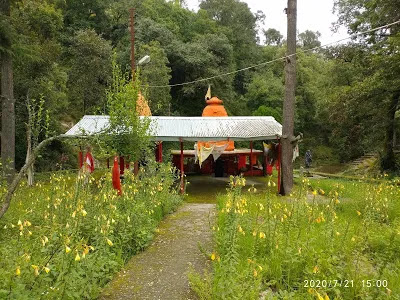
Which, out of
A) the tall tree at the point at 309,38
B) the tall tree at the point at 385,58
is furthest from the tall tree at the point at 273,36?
the tall tree at the point at 385,58

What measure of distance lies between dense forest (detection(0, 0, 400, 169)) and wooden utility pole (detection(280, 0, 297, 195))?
3.84 meters

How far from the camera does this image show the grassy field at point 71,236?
333 centimetres

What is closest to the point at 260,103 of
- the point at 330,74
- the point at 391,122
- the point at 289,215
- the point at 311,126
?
the point at 311,126

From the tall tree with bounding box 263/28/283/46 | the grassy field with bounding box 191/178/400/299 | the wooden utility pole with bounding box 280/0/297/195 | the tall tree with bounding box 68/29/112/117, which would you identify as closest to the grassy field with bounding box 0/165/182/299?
the grassy field with bounding box 191/178/400/299

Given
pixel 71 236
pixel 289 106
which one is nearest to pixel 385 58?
pixel 289 106

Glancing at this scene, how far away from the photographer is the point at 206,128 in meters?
13.8

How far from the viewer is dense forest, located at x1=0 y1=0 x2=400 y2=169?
16.4 metres

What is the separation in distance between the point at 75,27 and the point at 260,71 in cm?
2083

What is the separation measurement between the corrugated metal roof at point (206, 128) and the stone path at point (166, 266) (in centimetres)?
549

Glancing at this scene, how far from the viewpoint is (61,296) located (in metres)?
3.34

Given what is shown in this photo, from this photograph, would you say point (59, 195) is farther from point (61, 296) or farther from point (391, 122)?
point (391, 122)

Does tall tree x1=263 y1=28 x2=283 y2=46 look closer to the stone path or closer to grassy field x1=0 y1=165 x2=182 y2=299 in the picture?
grassy field x1=0 y1=165 x2=182 y2=299

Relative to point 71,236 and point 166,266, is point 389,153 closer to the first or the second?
point 166,266
